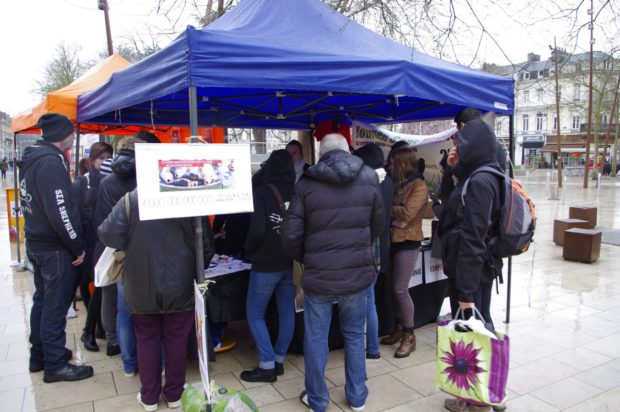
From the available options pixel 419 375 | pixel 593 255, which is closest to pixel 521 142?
pixel 593 255

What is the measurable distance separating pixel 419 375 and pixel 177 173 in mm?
2366

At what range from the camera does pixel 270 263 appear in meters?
3.16

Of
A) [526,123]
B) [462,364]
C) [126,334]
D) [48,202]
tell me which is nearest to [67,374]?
[126,334]

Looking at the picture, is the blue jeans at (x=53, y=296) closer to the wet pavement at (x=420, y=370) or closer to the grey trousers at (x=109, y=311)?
the wet pavement at (x=420, y=370)

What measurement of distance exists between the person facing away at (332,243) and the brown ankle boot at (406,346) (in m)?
1.02

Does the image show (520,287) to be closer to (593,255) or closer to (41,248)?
(593,255)

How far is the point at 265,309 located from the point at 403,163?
164cm

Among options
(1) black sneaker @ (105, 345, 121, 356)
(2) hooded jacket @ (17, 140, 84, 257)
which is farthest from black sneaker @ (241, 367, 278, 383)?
(2) hooded jacket @ (17, 140, 84, 257)

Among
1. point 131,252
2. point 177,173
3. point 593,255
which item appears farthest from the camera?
point 593,255

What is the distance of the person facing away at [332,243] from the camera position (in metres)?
2.65

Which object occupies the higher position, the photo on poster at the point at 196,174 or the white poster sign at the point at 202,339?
the photo on poster at the point at 196,174

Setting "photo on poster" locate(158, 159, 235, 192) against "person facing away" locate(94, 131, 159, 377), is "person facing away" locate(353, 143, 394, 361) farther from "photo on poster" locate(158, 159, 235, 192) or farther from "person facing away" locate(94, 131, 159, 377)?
"person facing away" locate(94, 131, 159, 377)

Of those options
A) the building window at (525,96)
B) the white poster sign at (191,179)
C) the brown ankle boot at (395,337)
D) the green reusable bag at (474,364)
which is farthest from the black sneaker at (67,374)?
the building window at (525,96)

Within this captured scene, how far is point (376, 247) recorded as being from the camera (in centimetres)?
337
